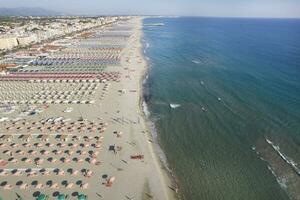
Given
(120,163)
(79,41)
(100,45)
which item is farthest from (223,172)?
(79,41)

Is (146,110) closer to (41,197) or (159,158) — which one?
(159,158)

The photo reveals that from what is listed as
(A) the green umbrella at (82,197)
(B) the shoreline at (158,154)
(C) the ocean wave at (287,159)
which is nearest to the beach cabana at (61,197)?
(A) the green umbrella at (82,197)

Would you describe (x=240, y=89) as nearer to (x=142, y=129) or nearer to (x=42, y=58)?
(x=142, y=129)

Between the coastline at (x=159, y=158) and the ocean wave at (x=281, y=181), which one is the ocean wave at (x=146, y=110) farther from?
the ocean wave at (x=281, y=181)

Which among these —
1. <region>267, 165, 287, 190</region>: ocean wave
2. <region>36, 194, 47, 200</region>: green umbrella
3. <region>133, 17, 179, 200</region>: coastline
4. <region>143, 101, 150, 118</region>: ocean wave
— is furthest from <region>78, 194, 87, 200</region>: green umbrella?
<region>143, 101, 150, 118</region>: ocean wave

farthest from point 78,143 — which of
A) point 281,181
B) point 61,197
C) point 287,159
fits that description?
point 287,159

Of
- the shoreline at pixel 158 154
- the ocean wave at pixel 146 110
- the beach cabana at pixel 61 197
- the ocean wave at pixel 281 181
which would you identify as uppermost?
the beach cabana at pixel 61 197
